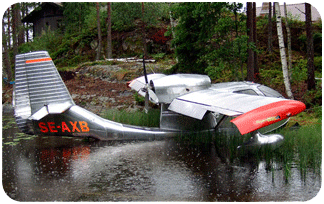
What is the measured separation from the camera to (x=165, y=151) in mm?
10445

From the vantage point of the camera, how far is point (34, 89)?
1072 cm

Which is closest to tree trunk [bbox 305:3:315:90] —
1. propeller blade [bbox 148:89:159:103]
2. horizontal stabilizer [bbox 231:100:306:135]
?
propeller blade [bbox 148:89:159:103]

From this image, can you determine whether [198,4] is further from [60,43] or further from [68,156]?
[60,43]

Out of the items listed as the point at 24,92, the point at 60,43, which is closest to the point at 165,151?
the point at 24,92

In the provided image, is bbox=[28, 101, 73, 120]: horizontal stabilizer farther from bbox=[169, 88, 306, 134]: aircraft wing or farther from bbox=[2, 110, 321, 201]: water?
bbox=[169, 88, 306, 134]: aircraft wing

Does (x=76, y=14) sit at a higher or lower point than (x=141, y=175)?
higher

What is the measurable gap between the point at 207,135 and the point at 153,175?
12.8 ft

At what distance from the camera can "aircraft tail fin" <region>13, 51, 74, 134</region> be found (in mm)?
10578

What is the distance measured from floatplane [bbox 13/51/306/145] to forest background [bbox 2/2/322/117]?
4427 mm

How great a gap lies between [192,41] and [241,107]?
10.1 metres

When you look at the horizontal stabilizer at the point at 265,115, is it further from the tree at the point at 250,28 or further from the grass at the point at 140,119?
the tree at the point at 250,28

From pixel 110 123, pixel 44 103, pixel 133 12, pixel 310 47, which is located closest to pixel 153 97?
pixel 110 123

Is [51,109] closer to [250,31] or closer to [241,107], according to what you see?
[241,107]

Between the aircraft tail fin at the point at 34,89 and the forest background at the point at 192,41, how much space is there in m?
7.62
